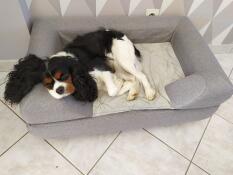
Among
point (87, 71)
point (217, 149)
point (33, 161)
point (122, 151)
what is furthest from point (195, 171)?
point (33, 161)

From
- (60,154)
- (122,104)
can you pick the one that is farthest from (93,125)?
(60,154)

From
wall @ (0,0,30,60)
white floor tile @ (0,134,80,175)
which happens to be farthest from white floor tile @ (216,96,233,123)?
wall @ (0,0,30,60)

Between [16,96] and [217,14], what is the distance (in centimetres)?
173

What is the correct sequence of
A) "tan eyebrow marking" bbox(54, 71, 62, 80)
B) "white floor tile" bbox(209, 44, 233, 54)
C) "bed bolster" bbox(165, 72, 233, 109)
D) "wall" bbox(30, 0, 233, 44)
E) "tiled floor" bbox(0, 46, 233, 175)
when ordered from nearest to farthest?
"tan eyebrow marking" bbox(54, 71, 62, 80) → "bed bolster" bbox(165, 72, 233, 109) → "tiled floor" bbox(0, 46, 233, 175) → "wall" bbox(30, 0, 233, 44) → "white floor tile" bbox(209, 44, 233, 54)

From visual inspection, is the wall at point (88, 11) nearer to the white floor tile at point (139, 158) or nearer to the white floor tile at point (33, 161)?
the white floor tile at point (33, 161)

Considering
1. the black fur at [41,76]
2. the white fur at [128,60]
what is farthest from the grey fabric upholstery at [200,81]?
the black fur at [41,76]

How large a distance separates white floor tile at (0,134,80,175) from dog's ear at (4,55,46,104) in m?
0.41

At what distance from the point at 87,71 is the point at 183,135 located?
861mm

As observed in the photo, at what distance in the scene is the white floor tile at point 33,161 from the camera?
1317 mm

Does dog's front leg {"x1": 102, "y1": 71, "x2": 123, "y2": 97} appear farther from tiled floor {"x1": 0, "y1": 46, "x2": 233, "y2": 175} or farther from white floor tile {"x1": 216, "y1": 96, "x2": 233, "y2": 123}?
white floor tile {"x1": 216, "y1": 96, "x2": 233, "y2": 123}

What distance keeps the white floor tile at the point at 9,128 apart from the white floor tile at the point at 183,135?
3.09 feet

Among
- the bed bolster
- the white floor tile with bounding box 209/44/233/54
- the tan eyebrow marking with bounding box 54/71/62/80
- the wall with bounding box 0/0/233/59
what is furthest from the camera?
the white floor tile with bounding box 209/44/233/54

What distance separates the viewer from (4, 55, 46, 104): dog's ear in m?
1.15

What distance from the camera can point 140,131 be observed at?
1544mm
